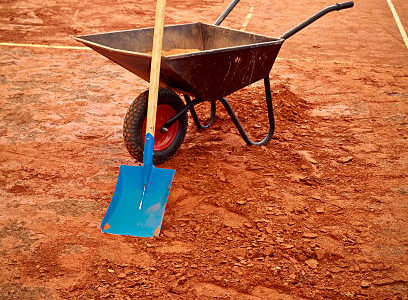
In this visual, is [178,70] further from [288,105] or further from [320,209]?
[288,105]

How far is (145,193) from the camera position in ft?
9.85

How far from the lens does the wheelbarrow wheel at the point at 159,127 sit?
3318 millimetres

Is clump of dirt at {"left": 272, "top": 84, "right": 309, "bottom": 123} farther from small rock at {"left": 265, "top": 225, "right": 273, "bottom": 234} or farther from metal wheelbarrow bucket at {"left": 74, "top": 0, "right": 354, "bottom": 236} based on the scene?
small rock at {"left": 265, "top": 225, "right": 273, "bottom": 234}

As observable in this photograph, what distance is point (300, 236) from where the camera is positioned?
289 cm

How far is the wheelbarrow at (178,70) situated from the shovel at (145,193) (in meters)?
0.24

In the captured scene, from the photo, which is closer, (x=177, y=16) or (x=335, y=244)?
(x=335, y=244)

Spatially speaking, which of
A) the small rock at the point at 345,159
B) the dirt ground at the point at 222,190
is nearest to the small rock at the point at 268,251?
the dirt ground at the point at 222,190

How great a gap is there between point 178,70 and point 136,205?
3.28 feet

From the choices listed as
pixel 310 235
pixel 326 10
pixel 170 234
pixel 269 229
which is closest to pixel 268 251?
pixel 269 229

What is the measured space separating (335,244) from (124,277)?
54.3 inches

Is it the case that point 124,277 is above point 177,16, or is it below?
below

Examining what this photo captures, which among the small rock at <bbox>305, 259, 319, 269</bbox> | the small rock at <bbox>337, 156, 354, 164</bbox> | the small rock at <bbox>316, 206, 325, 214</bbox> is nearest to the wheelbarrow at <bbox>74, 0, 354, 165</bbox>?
the small rock at <bbox>337, 156, 354, 164</bbox>

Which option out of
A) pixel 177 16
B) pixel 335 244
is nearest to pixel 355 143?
pixel 335 244

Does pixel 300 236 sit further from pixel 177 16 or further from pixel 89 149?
pixel 177 16
